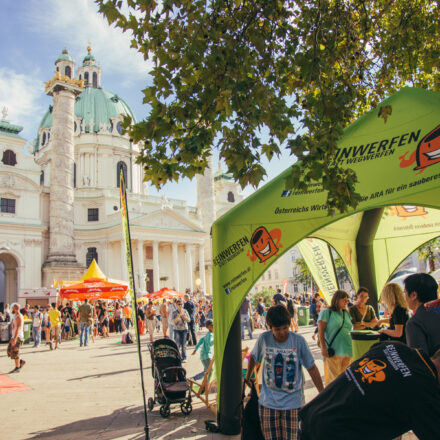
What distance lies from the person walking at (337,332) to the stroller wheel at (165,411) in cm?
269

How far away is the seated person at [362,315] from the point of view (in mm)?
6113

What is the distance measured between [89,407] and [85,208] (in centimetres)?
4741

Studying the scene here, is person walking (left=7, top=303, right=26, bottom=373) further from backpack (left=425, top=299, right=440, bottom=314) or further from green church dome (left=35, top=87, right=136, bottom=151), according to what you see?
green church dome (left=35, top=87, right=136, bottom=151)

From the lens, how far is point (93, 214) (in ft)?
173

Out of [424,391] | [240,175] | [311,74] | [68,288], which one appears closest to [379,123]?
[311,74]

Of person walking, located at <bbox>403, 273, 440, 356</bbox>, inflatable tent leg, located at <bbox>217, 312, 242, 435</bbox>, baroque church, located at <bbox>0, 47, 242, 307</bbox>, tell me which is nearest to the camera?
person walking, located at <bbox>403, 273, 440, 356</bbox>

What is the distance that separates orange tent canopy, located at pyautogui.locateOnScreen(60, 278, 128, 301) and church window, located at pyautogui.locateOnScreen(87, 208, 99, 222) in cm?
3204

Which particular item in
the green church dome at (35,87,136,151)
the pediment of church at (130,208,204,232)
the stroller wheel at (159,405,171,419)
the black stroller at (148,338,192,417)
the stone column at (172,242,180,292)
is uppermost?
the green church dome at (35,87,136,151)

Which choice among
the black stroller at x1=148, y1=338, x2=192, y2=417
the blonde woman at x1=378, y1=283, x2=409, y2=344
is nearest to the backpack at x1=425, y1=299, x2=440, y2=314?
the blonde woman at x1=378, y1=283, x2=409, y2=344

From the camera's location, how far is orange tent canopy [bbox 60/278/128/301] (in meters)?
21.0

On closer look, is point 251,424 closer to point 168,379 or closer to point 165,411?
point 165,411

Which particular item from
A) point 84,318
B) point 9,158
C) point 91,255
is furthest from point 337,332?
point 91,255

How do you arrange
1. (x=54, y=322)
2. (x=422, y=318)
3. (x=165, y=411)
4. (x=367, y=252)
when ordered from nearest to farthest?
(x=422, y=318) → (x=165, y=411) → (x=367, y=252) → (x=54, y=322)

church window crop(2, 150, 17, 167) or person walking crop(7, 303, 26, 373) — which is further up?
church window crop(2, 150, 17, 167)
